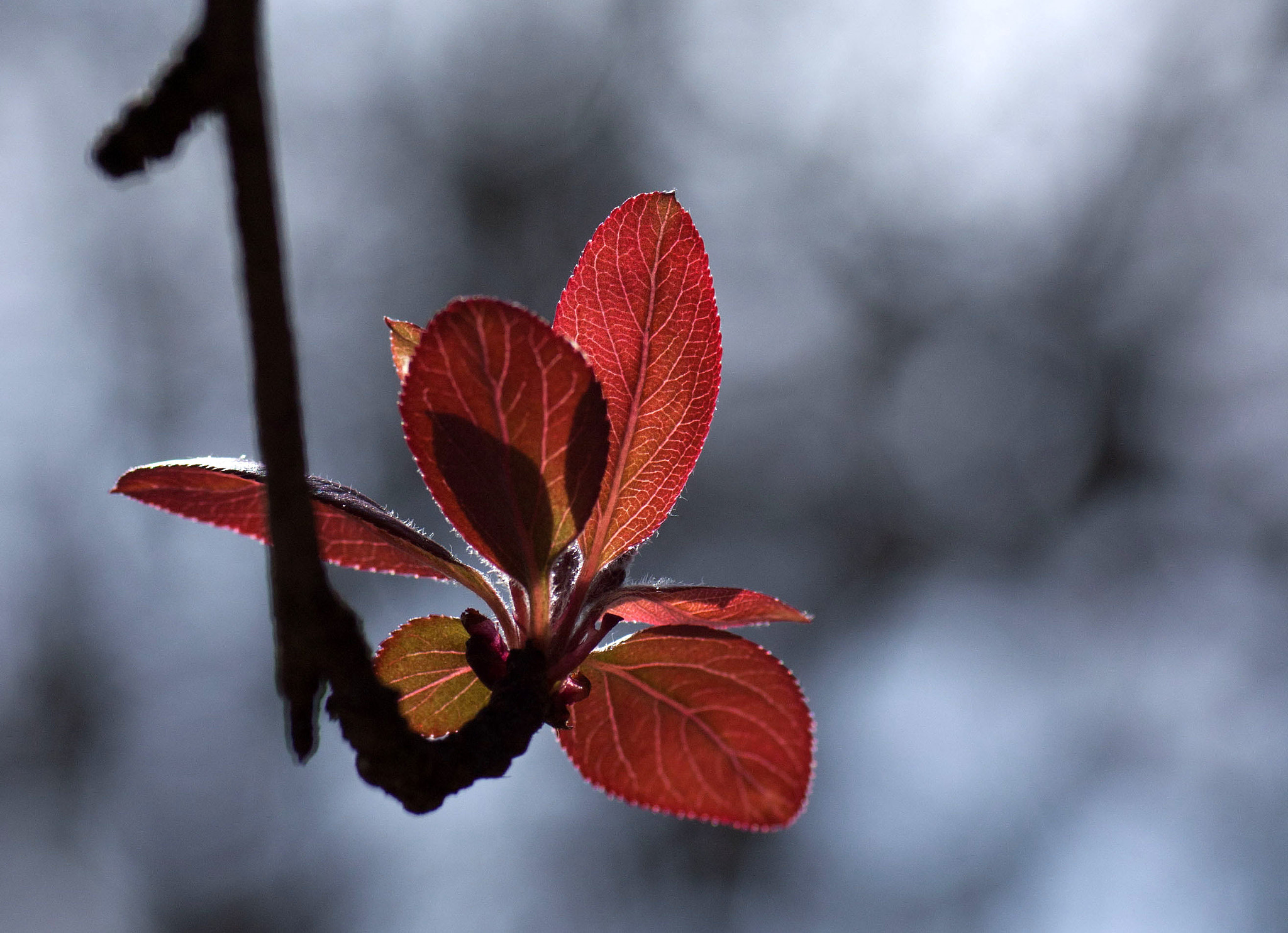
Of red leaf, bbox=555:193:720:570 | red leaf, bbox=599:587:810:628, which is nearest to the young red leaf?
A: red leaf, bbox=555:193:720:570

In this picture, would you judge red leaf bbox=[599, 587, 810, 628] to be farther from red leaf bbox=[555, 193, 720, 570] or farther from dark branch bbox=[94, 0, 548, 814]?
dark branch bbox=[94, 0, 548, 814]

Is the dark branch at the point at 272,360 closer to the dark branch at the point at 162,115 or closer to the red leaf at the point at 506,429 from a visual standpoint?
the dark branch at the point at 162,115

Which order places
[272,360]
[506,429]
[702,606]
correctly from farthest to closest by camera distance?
[702,606] → [506,429] → [272,360]

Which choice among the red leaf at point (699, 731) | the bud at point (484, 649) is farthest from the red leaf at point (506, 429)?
the red leaf at point (699, 731)

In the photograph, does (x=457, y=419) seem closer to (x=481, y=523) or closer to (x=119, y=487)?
(x=481, y=523)

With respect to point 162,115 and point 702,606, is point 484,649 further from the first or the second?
point 162,115

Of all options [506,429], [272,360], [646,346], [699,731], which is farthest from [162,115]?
[699,731]
